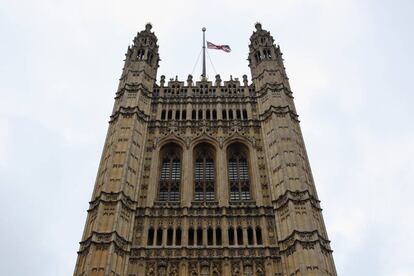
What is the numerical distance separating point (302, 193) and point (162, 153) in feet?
32.1

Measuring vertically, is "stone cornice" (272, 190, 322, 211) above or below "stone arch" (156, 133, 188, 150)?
below

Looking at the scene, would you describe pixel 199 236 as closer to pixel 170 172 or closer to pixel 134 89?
pixel 170 172

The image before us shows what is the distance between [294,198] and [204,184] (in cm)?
580

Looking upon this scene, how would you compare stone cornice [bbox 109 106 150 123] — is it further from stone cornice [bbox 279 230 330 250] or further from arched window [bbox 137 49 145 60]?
stone cornice [bbox 279 230 330 250]

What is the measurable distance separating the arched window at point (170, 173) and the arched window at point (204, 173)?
1089 millimetres

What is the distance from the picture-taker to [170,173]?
29.3 metres

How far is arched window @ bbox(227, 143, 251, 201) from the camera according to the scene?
27.5 m

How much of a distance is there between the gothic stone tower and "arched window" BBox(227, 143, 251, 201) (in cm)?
6

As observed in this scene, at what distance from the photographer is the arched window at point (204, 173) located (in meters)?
27.6

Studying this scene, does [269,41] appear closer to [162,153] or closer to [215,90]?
[215,90]

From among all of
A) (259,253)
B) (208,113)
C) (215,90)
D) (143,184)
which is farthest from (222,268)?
(215,90)

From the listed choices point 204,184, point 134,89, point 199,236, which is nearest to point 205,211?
point 199,236

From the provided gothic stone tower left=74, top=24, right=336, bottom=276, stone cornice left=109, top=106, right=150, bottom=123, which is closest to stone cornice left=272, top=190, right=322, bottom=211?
gothic stone tower left=74, top=24, right=336, bottom=276

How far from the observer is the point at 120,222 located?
2372cm
